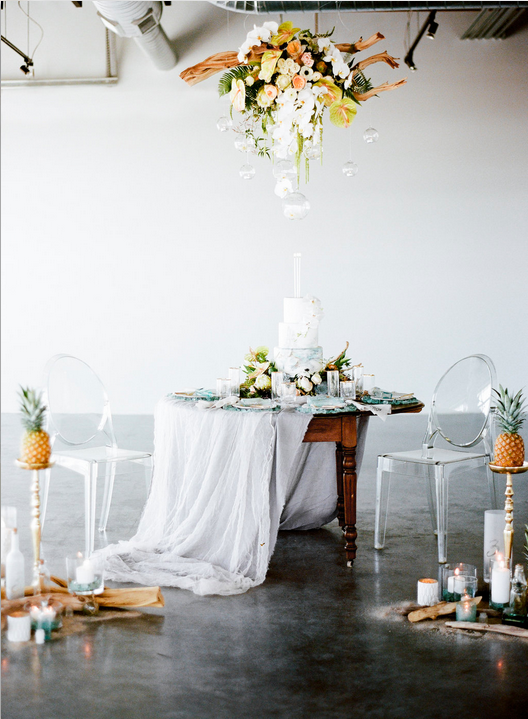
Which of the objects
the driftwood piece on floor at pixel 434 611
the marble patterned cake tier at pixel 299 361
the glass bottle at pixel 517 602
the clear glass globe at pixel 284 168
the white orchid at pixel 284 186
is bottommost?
the driftwood piece on floor at pixel 434 611

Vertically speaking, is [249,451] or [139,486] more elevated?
[249,451]

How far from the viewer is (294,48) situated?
3.52 m

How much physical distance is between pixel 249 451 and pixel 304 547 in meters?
0.78

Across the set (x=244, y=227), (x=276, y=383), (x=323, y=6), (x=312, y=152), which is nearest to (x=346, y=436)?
(x=276, y=383)

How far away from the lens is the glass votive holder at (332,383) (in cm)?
383

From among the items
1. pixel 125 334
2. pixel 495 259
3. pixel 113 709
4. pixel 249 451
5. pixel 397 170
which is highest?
pixel 397 170

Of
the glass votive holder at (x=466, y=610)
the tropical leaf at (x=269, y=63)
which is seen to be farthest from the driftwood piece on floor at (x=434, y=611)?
→ the tropical leaf at (x=269, y=63)

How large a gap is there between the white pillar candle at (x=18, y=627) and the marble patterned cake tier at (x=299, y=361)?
5.78ft

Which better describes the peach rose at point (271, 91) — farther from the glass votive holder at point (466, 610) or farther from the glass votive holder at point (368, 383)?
the glass votive holder at point (466, 610)

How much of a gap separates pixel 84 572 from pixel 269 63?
2.27 m

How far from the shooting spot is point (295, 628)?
117 inches

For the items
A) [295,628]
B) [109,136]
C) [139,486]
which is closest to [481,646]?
[295,628]

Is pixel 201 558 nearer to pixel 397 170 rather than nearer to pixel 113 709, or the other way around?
pixel 113 709

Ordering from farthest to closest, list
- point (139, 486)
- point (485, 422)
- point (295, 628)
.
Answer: point (139, 486), point (485, 422), point (295, 628)
